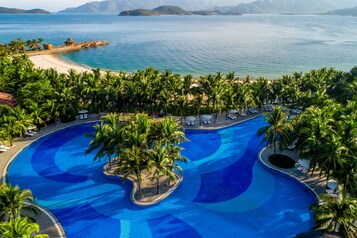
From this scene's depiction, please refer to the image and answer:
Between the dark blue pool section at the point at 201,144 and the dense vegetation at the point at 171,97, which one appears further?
the dark blue pool section at the point at 201,144

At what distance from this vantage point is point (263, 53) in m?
128

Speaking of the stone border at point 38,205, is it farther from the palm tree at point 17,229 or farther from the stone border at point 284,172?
the stone border at point 284,172

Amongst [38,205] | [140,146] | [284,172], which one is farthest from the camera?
[284,172]

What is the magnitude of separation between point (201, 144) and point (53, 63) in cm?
8606

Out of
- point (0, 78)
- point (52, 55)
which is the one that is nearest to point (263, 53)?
point (52, 55)

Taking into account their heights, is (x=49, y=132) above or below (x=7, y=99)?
below

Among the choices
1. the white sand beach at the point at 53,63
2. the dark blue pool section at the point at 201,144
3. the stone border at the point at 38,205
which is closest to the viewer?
the stone border at the point at 38,205

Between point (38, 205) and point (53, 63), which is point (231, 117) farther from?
point (53, 63)

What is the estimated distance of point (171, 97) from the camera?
45.9 metres

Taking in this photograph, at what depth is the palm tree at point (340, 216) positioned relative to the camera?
20281 millimetres

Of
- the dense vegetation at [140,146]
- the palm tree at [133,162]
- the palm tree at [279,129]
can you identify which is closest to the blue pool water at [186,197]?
the dense vegetation at [140,146]

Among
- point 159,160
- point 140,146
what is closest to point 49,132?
point 140,146

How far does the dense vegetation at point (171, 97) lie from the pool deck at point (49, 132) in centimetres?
170

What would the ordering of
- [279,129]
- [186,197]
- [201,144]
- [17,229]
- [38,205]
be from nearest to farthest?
[17,229] < [38,205] < [186,197] < [279,129] < [201,144]
